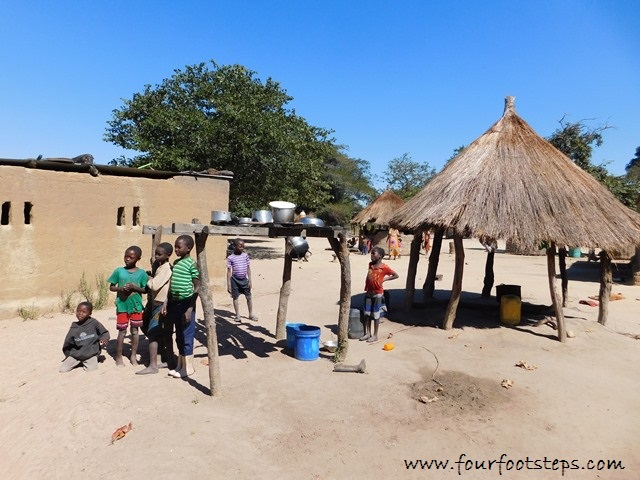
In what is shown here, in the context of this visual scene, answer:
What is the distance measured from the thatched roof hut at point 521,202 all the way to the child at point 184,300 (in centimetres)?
428

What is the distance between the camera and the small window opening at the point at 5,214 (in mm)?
7711

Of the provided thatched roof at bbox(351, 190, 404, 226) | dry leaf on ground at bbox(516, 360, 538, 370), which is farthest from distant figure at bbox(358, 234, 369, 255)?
dry leaf on ground at bbox(516, 360, 538, 370)

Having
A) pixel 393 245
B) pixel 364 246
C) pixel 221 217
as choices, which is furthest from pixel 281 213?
pixel 364 246

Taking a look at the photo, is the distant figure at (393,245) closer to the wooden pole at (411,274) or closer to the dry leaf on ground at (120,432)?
the wooden pole at (411,274)

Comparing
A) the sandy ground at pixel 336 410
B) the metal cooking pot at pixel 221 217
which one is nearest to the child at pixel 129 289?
the sandy ground at pixel 336 410

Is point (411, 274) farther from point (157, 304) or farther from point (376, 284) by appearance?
point (157, 304)

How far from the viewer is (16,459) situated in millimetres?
3693

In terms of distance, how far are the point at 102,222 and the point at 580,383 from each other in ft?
29.6

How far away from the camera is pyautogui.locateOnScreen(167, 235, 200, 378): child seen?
5.38 metres

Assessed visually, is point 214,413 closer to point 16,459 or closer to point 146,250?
point 16,459

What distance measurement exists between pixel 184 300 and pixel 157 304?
0.44 meters

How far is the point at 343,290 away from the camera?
20.7 feet

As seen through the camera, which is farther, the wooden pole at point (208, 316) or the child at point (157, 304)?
the child at point (157, 304)

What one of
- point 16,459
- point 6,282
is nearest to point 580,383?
point 16,459
